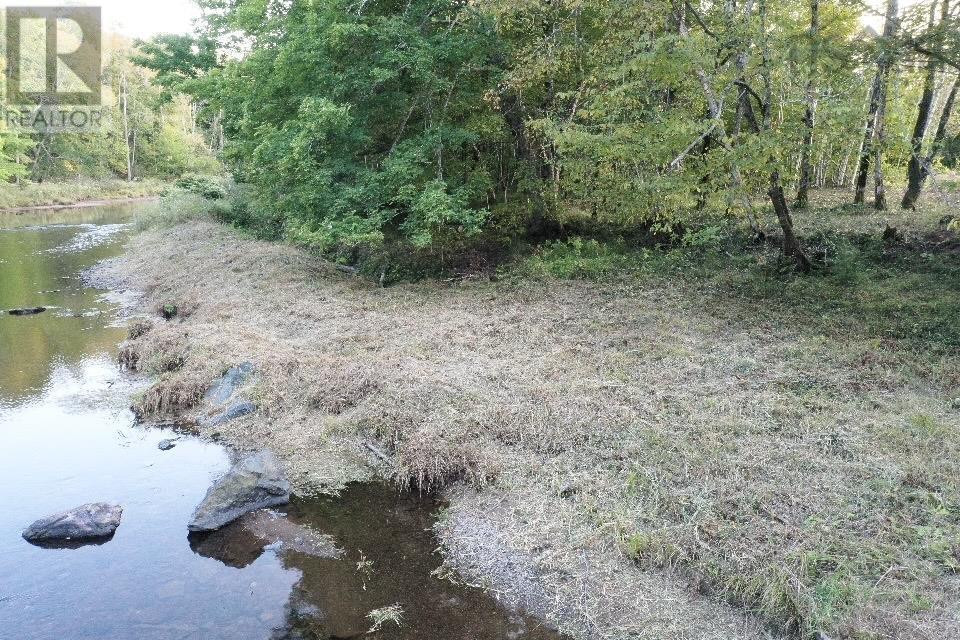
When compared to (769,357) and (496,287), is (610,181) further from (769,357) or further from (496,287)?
(769,357)

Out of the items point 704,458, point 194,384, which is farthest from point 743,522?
point 194,384

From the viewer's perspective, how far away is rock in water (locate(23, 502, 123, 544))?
19.5 ft

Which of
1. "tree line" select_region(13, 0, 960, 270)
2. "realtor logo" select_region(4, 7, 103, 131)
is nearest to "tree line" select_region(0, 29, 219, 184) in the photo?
"realtor logo" select_region(4, 7, 103, 131)

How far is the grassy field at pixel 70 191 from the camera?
137ft

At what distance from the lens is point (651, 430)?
21.1 ft

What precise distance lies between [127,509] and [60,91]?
2448 inches

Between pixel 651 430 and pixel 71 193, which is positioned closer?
pixel 651 430

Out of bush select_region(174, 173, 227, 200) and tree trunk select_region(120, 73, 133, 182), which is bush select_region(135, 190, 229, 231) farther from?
tree trunk select_region(120, 73, 133, 182)

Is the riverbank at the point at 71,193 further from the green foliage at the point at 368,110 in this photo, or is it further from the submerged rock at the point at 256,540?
the submerged rock at the point at 256,540

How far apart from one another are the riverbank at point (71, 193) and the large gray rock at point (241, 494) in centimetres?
4393

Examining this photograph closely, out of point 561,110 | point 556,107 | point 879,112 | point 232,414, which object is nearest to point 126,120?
point 556,107

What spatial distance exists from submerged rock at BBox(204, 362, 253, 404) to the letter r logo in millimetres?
55806

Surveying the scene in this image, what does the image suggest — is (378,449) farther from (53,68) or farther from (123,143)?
(53,68)

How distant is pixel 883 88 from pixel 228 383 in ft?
42.0
